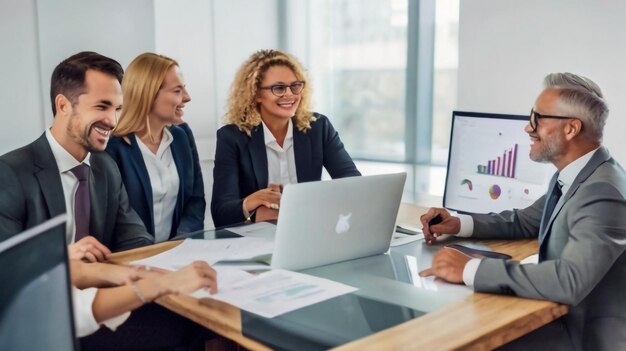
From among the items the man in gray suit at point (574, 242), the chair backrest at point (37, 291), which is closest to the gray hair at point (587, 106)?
the man in gray suit at point (574, 242)

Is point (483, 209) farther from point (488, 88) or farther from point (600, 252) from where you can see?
point (600, 252)

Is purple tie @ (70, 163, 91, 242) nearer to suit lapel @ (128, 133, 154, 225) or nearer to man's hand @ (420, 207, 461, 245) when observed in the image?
suit lapel @ (128, 133, 154, 225)

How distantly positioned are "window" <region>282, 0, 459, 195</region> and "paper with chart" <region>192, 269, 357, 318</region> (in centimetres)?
248

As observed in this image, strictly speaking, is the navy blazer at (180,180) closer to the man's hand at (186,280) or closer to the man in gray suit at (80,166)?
the man in gray suit at (80,166)

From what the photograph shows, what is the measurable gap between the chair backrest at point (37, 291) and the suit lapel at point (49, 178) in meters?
1.19

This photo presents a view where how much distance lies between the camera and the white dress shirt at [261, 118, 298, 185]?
3.09 meters

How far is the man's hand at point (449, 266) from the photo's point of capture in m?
1.71

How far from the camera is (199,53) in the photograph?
453 centimetres

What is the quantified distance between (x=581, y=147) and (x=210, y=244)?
3.79 ft

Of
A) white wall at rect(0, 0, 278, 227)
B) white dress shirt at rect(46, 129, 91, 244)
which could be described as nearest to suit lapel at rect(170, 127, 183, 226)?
white dress shirt at rect(46, 129, 91, 244)

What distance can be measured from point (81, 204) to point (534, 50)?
84.1 inches

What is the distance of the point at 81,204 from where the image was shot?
2148 millimetres

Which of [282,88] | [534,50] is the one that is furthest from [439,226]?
[534,50]

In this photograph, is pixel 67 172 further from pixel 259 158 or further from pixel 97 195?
pixel 259 158
